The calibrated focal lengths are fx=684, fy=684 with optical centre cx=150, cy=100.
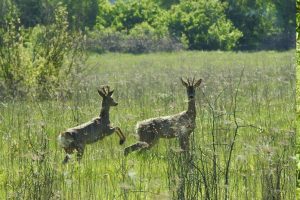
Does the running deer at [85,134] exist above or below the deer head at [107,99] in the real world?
below

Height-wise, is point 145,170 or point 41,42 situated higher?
point 41,42

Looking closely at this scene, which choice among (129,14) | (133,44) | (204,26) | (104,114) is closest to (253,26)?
(204,26)

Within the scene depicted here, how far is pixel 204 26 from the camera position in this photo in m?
57.9

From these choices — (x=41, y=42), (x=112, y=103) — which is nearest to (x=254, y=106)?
(x=112, y=103)

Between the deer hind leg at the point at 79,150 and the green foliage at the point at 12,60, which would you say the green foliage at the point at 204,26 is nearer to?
the green foliage at the point at 12,60

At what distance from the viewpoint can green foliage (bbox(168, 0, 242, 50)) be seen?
183ft

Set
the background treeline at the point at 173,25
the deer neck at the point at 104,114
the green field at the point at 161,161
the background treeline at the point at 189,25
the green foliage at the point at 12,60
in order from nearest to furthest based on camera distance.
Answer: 1. the green field at the point at 161,161
2. the deer neck at the point at 104,114
3. the green foliage at the point at 12,60
4. the background treeline at the point at 173,25
5. the background treeline at the point at 189,25

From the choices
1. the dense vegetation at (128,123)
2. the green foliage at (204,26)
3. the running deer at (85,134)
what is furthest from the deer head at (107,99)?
the green foliage at (204,26)

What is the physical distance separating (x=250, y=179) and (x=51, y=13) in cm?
1212

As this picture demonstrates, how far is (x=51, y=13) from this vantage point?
58.2 feet

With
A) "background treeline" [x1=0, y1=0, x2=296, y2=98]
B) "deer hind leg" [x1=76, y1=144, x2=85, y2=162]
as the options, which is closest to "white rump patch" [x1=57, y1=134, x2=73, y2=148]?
"deer hind leg" [x1=76, y1=144, x2=85, y2=162]

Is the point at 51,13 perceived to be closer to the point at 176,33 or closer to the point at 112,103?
the point at 112,103

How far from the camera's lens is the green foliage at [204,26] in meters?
55.8

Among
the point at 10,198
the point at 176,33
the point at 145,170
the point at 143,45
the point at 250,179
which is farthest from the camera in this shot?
the point at 176,33
